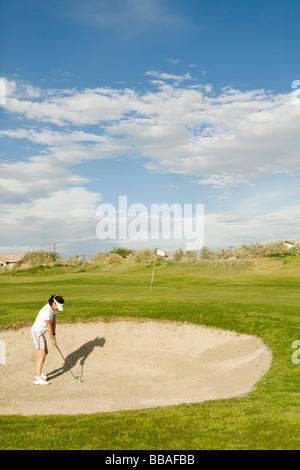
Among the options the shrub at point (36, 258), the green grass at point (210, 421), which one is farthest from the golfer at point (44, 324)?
the shrub at point (36, 258)

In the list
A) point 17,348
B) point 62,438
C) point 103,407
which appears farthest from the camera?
point 17,348

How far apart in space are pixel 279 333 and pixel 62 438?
1085cm

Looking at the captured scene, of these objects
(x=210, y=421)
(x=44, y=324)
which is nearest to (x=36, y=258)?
(x=44, y=324)

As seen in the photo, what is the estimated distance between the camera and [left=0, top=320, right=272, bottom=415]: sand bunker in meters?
11.5

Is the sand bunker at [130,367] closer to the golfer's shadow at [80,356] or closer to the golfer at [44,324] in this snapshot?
the golfer's shadow at [80,356]

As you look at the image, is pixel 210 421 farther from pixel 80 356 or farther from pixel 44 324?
pixel 80 356

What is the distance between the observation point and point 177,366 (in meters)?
15.2

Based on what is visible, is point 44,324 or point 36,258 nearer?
point 44,324

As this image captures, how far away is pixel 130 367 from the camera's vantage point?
602 inches

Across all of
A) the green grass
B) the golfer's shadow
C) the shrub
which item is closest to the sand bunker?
the golfer's shadow

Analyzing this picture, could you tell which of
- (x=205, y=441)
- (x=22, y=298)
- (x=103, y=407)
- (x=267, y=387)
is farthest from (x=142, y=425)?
(x=22, y=298)

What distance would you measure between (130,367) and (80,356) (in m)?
2.35

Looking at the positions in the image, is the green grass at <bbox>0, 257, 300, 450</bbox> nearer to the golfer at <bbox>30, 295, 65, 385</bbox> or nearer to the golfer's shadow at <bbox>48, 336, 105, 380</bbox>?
the golfer's shadow at <bbox>48, 336, 105, 380</bbox>
